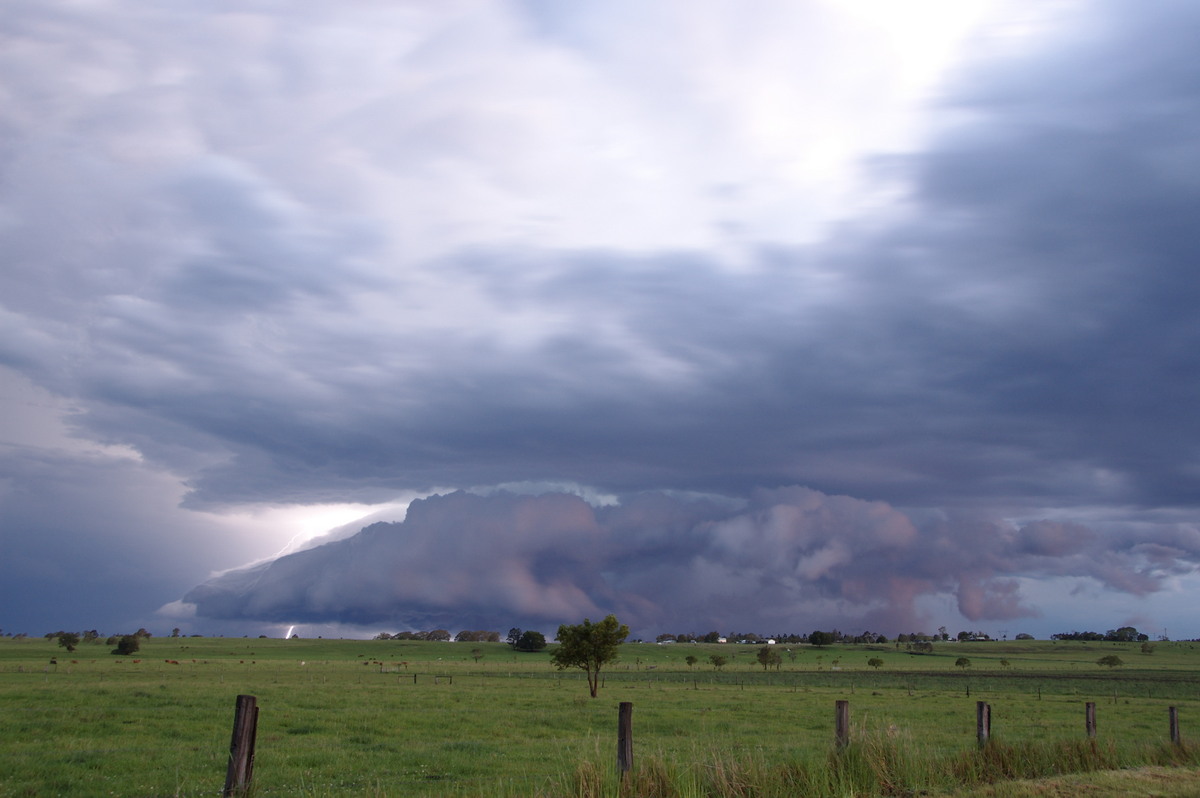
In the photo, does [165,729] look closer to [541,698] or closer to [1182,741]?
[541,698]

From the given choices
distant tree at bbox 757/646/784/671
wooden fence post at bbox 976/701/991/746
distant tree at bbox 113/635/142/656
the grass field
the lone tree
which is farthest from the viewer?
distant tree at bbox 757/646/784/671

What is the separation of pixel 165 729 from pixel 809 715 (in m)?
31.0

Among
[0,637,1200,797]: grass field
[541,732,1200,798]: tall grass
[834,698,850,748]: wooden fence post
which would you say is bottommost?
[0,637,1200,797]: grass field

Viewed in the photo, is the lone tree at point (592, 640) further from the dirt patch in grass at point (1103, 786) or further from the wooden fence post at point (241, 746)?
the wooden fence post at point (241, 746)

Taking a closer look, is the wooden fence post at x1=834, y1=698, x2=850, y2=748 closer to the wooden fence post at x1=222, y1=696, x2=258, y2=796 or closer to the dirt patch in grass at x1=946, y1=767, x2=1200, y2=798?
the dirt patch in grass at x1=946, y1=767, x2=1200, y2=798

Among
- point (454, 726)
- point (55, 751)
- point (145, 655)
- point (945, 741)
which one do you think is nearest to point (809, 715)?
point (945, 741)

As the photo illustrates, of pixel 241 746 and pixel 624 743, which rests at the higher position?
pixel 241 746

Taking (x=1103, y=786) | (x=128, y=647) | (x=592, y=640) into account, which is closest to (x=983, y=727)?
(x=1103, y=786)

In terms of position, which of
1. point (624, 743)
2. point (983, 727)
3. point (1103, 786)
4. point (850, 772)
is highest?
point (624, 743)

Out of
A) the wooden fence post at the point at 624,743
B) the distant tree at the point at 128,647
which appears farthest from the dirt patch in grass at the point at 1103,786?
the distant tree at the point at 128,647

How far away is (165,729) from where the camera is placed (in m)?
31.0

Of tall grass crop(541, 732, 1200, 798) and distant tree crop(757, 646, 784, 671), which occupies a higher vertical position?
tall grass crop(541, 732, 1200, 798)

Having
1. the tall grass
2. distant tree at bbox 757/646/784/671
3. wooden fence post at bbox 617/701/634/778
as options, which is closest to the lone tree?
the tall grass

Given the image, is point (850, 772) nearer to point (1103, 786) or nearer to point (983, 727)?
point (983, 727)
